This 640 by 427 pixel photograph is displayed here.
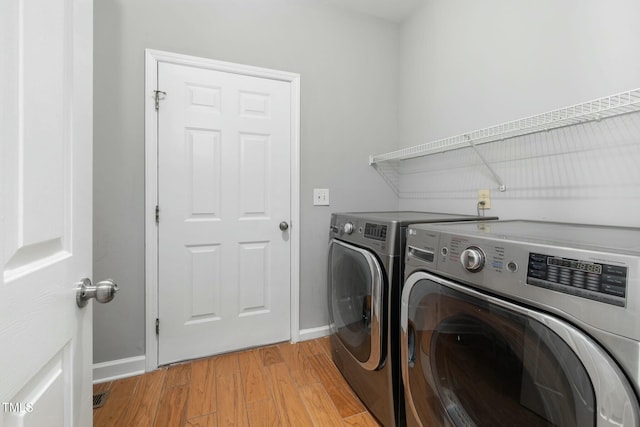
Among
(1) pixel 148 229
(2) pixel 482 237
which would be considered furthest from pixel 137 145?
(2) pixel 482 237

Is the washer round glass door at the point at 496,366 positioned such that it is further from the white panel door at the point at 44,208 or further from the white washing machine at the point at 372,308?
the white panel door at the point at 44,208

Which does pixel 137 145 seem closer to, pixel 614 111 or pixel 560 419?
pixel 560 419

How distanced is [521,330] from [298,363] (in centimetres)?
145

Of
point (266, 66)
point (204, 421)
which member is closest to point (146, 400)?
point (204, 421)

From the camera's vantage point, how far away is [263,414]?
4.46 feet

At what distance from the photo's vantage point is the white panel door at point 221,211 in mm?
1740

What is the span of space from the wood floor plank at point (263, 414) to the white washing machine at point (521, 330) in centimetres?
66

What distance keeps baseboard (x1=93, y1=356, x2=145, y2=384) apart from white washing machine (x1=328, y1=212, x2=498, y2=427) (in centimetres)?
123

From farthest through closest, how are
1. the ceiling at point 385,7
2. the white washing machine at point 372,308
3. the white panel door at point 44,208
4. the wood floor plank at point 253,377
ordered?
the ceiling at point 385,7
the wood floor plank at point 253,377
the white washing machine at point 372,308
the white panel door at point 44,208

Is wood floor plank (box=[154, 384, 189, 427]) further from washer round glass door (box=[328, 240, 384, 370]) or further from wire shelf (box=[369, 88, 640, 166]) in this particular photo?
Answer: wire shelf (box=[369, 88, 640, 166])

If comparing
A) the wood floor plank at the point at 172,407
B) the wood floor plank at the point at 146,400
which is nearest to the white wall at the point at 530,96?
the wood floor plank at the point at 172,407

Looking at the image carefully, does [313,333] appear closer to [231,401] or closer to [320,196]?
[231,401]

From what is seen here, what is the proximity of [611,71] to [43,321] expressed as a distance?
Result: 1941 mm

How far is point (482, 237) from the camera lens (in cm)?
81
